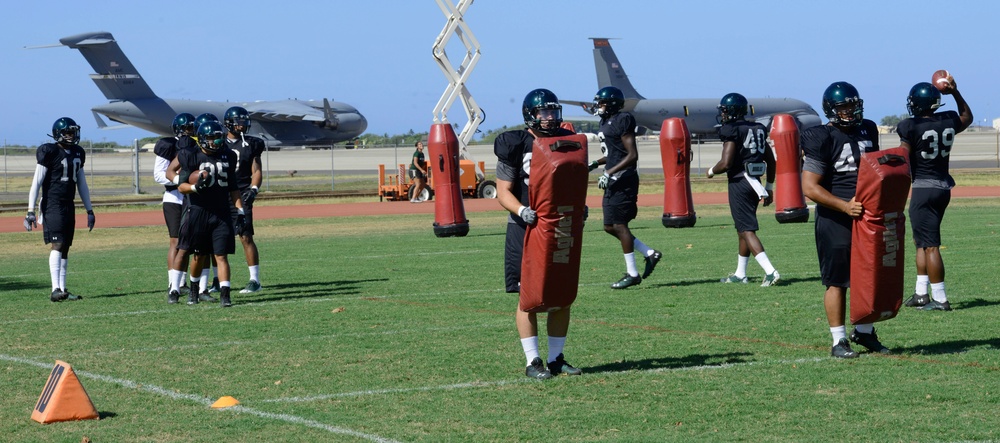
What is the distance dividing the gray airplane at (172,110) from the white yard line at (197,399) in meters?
57.3

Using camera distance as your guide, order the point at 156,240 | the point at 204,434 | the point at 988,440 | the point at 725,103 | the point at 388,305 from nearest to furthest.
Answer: the point at 988,440 → the point at 204,434 → the point at 388,305 → the point at 725,103 → the point at 156,240

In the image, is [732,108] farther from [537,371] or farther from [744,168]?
[537,371]

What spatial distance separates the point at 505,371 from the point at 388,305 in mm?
3848

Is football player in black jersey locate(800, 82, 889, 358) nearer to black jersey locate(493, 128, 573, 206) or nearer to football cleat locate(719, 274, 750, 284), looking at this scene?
black jersey locate(493, 128, 573, 206)

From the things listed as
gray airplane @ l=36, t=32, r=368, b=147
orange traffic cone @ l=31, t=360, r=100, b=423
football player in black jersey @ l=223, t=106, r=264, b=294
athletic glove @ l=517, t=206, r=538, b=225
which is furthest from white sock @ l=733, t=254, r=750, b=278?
gray airplane @ l=36, t=32, r=368, b=147

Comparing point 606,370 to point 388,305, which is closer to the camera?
point 606,370

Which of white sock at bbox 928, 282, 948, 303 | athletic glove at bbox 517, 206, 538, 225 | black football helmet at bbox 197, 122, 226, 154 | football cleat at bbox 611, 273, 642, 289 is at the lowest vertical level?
football cleat at bbox 611, 273, 642, 289

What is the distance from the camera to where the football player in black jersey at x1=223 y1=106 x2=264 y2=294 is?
12.5m

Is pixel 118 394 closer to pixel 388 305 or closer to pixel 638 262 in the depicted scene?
pixel 388 305

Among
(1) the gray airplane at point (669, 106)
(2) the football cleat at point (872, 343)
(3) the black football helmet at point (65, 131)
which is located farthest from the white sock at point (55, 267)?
(1) the gray airplane at point (669, 106)

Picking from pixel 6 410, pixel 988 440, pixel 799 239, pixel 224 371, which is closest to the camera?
pixel 988 440

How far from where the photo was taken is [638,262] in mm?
15641

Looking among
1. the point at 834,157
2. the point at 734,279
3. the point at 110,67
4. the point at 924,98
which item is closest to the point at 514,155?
the point at 834,157

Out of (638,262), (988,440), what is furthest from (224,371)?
(638,262)
